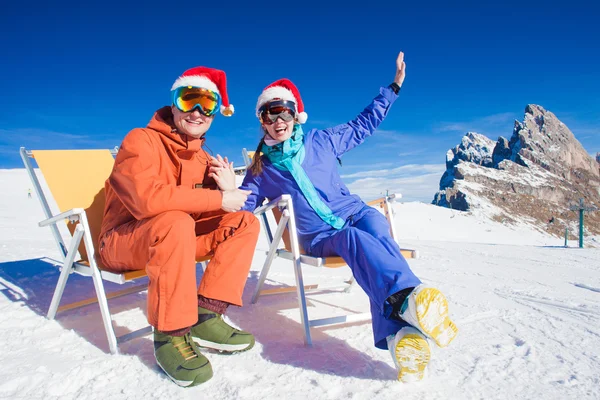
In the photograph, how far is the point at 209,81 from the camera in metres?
2.54

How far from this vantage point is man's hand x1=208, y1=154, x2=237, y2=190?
2.34 m

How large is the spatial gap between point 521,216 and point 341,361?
88893mm

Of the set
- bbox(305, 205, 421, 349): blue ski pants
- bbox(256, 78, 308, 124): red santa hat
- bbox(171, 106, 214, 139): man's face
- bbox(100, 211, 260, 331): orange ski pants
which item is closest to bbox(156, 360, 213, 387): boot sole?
bbox(100, 211, 260, 331): orange ski pants

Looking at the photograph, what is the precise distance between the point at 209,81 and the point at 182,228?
1.10m

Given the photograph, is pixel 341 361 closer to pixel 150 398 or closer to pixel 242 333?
pixel 242 333

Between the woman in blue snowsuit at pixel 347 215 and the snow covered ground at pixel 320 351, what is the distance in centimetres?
27

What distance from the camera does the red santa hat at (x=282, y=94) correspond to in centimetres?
295

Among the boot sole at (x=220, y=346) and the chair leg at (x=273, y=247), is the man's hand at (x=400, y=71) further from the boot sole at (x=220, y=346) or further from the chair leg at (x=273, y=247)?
the boot sole at (x=220, y=346)

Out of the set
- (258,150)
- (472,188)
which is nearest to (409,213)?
(258,150)

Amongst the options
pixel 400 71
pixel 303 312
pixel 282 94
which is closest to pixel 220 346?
pixel 303 312

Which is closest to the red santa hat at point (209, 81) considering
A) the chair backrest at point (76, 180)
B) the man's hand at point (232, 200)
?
the man's hand at point (232, 200)

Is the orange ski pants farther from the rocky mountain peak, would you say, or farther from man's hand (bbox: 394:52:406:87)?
the rocky mountain peak

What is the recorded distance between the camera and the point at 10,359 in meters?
2.11

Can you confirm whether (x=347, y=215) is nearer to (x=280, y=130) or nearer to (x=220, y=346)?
(x=280, y=130)
